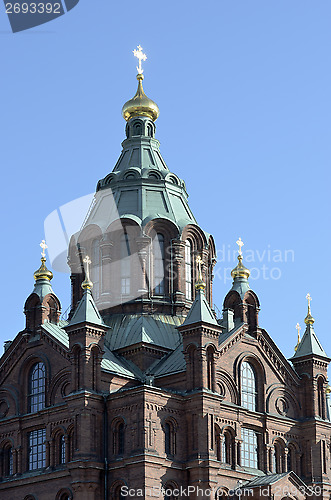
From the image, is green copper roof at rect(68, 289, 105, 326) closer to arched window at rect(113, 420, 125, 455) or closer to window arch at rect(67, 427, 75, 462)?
arched window at rect(113, 420, 125, 455)

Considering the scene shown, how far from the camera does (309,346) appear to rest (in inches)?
2251

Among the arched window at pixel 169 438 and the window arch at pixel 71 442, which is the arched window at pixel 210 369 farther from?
the window arch at pixel 71 442

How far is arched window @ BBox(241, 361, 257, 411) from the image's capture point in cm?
5459

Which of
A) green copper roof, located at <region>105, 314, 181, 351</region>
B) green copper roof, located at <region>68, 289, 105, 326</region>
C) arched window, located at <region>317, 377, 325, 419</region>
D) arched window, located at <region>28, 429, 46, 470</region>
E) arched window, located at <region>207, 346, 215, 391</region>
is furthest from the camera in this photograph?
arched window, located at <region>317, 377, 325, 419</region>

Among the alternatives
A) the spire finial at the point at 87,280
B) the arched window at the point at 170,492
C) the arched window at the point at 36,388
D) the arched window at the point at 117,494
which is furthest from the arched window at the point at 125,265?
the arched window at the point at 170,492

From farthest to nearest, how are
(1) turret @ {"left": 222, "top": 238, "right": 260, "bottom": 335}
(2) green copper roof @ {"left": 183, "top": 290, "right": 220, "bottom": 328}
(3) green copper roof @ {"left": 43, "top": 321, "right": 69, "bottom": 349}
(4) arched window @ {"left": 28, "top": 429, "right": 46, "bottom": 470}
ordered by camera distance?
1. (1) turret @ {"left": 222, "top": 238, "right": 260, "bottom": 335}
2. (3) green copper roof @ {"left": 43, "top": 321, "right": 69, "bottom": 349}
3. (4) arched window @ {"left": 28, "top": 429, "right": 46, "bottom": 470}
4. (2) green copper roof @ {"left": 183, "top": 290, "right": 220, "bottom": 328}

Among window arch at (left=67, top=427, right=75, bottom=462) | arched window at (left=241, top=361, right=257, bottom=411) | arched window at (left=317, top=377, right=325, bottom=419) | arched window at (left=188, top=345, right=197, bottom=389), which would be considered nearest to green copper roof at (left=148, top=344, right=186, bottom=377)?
arched window at (left=188, top=345, right=197, bottom=389)

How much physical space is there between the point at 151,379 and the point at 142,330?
155 inches

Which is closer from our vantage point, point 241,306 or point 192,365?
point 192,365

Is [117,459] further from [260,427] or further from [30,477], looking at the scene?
[260,427]

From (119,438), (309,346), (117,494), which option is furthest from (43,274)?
(309,346)

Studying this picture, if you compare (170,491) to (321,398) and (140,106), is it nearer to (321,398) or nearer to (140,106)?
(321,398)

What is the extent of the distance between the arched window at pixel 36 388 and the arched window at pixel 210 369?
8.63 metres

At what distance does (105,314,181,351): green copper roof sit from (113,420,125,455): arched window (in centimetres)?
575
